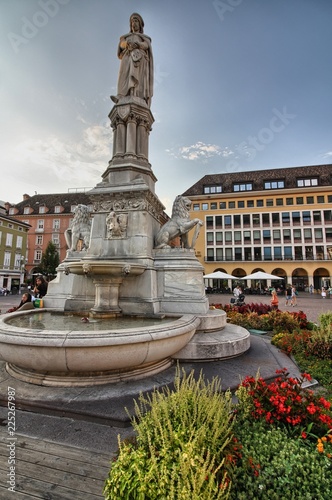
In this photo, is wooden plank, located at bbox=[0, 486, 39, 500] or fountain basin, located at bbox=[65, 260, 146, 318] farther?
fountain basin, located at bbox=[65, 260, 146, 318]

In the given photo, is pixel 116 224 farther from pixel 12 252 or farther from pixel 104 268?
pixel 12 252

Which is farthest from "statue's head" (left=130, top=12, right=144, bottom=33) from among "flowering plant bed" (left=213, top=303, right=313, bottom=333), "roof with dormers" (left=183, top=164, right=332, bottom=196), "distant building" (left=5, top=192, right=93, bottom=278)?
"distant building" (left=5, top=192, right=93, bottom=278)

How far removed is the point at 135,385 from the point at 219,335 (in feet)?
8.50

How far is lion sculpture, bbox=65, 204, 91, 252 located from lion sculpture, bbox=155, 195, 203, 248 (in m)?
3.03

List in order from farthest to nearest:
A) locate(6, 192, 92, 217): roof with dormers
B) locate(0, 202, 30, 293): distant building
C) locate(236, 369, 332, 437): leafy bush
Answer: locate(6, 192, 92, 217): roof with dormers < locate(0, 202, 30, 293): distant building < locate(236, 369, 332, 437): leafy bush

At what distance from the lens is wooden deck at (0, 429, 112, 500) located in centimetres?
203

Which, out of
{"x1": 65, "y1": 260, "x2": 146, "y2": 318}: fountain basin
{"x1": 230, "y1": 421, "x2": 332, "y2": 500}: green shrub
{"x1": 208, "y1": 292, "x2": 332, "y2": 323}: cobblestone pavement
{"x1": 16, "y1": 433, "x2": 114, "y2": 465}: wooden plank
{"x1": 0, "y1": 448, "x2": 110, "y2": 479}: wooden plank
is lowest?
{"x1": 208, "y1": 292, "x2": 332, "y2": 323}: cobblestone pavement

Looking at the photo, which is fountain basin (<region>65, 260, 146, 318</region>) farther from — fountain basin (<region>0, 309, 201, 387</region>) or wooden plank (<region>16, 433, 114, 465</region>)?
wooden plank (<region>16, 433, 114, 465</region>)

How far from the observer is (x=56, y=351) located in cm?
337

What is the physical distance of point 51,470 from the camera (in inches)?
89.0

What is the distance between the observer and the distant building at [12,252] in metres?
45.1

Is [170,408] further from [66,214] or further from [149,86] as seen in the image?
[66,214]

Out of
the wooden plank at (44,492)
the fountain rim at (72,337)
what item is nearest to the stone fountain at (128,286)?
the fountain rim at (72,337)

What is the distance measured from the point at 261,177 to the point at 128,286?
160ft
